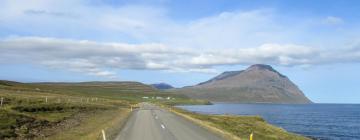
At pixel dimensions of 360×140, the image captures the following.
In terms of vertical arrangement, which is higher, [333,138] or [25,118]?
[25,118]

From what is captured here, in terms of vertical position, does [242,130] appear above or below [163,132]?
below

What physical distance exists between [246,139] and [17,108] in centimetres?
2373

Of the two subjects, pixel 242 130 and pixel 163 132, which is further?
pixel 242 130

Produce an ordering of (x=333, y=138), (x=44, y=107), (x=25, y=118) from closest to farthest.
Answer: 1. (x=25, y=118)
2. (x=44, y=107)
3. (x=333, y=138)

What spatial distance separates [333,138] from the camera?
6606 cm

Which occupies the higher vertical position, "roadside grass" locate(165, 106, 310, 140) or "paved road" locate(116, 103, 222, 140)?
"paved road" locate(116, 103, 222, 140)

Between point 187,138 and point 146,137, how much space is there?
2659 mm

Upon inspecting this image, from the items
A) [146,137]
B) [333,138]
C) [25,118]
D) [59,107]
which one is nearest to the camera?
[146,137]

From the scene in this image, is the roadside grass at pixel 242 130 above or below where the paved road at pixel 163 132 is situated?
below

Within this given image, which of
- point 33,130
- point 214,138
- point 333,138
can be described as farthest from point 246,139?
point 333,138

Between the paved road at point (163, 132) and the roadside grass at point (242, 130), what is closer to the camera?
the paved road at point (163, 132)

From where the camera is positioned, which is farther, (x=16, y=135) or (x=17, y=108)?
(x=17, y=108)

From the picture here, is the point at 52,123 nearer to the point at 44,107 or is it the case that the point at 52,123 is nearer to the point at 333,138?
the point at 44,107

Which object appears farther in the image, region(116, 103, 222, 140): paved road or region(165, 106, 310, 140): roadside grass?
region(165, 106, 310, 140): roadside grass
